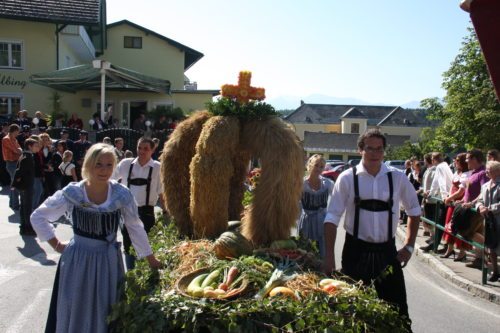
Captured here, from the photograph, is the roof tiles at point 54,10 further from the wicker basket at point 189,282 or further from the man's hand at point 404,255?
the man's hand at point 404,255

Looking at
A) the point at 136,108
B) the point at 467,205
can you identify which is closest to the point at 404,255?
the point at 467,205

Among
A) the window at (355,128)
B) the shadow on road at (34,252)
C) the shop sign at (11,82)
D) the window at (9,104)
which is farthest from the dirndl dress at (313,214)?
the window at (355,128)

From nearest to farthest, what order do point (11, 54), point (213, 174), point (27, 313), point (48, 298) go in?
1. point (27, 313)
2. point (213, 174)
3. point (48, 298)
4. point (11, 54)

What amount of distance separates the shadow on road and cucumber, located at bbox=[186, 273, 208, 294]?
15.7 ft

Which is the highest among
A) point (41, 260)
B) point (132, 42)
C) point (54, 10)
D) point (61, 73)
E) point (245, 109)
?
point (54, 10)

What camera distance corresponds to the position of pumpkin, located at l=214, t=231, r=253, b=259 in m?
5.38

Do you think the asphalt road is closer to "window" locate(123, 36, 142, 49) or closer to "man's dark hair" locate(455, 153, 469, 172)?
"man's dark hair" locate(455, 153, 469, 172)

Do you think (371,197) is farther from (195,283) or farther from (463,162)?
(463,162)

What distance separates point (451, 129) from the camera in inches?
1357

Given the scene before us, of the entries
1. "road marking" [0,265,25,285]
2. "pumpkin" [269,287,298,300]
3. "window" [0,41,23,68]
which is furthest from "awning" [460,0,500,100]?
"window" [0,41,23,68]

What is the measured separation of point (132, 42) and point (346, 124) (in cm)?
7164

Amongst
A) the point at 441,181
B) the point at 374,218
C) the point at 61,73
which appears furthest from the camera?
the point at 61,73

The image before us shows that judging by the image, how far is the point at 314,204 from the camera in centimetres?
741

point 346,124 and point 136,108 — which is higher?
point 346,124
